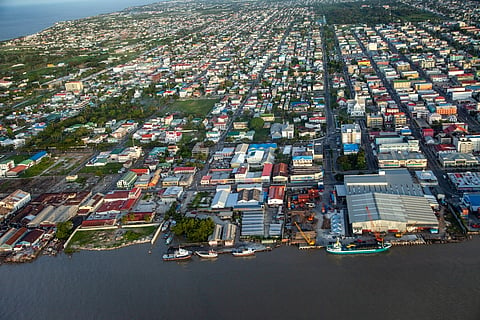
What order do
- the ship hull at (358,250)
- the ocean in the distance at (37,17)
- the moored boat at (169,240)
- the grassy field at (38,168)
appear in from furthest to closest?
the ocean in the distance at (37,17) → the grassy field at (38,168) → the moored boat at (169,240) → the ship hull at (358,250)

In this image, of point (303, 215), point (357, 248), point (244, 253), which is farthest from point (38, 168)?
point (357, 248)

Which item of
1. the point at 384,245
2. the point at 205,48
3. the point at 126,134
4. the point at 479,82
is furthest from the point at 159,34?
the point at 384,245

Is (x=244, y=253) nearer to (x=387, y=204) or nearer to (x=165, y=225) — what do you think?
(x=165, y=225)

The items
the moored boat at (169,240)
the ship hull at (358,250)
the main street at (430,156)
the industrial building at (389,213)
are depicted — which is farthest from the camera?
the main street at (430,156)

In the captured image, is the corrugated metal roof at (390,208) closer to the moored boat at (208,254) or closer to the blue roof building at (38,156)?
the moored boat at (208,254)

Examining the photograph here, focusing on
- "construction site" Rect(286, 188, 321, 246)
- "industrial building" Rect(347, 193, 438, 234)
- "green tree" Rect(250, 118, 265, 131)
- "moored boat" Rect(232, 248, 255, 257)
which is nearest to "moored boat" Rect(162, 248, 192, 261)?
"moored boat" Rect(232, 248, 255, 257)

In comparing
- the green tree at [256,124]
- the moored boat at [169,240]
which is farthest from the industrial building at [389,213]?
the green tree at [256,124]

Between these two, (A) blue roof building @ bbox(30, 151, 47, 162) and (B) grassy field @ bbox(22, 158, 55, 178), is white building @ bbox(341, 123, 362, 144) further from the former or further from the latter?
(A) blue roof building @ bbox(30, 151, 47, 162)
